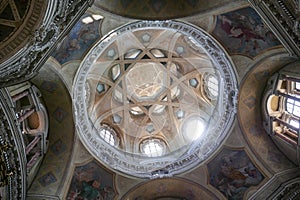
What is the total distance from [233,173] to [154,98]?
9633 mm

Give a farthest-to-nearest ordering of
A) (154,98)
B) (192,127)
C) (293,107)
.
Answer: (154,98), (192,127), (293,107)

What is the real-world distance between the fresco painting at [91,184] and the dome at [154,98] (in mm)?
584

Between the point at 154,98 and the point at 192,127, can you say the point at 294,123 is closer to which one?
the point at 192,127

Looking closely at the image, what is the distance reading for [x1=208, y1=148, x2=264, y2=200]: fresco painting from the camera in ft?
57.9

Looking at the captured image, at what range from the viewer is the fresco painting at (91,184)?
17375 mm

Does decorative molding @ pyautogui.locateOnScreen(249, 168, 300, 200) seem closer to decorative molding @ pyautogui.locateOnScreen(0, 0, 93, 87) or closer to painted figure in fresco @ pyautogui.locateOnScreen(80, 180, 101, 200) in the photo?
painted figure in fresco @ pyautogui.locateOnScreen(80, 180, 101, 200)

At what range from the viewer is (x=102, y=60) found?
21.2 m

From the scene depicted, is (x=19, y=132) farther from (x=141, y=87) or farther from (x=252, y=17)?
(x=141, y=87)

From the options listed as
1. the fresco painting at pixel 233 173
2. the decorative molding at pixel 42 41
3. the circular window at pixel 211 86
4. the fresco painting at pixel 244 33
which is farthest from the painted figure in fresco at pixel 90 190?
the fresco painting at pixel 244 33

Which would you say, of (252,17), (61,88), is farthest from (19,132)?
(252,17)

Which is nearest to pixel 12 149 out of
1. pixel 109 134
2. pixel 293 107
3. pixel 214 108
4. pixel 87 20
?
pixel 87 20

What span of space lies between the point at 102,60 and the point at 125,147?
18.3ft

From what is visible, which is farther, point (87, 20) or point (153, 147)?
point (153, 147)

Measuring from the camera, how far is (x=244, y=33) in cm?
1559
